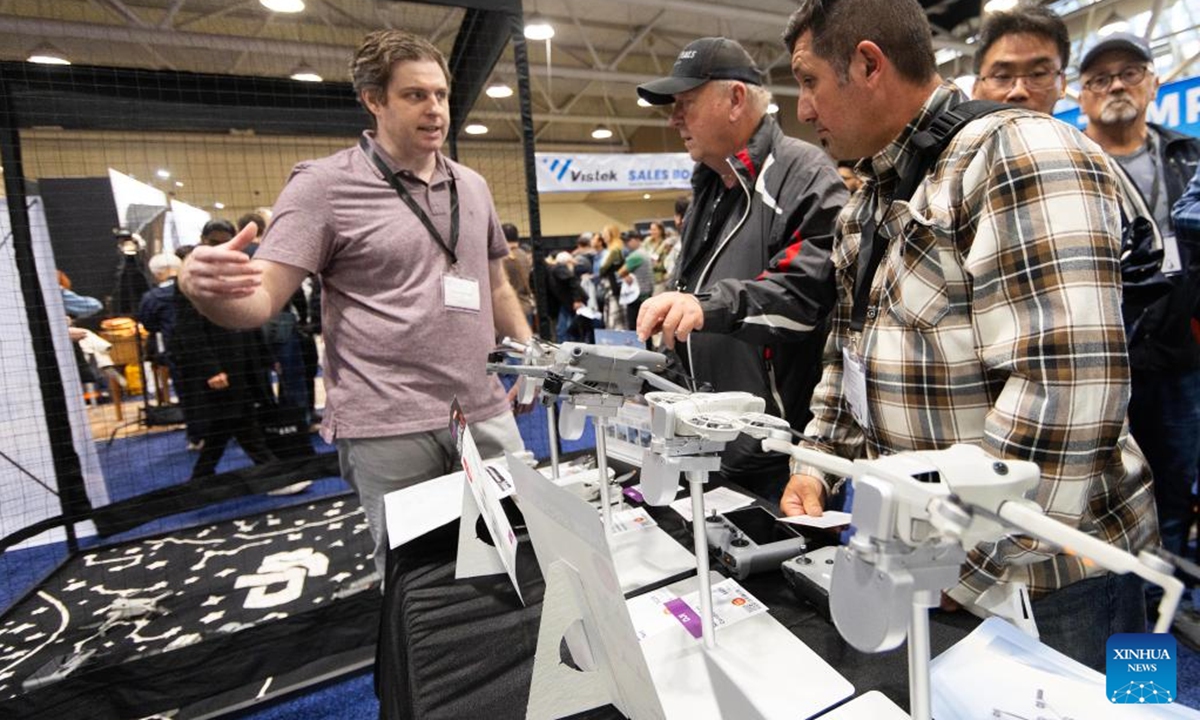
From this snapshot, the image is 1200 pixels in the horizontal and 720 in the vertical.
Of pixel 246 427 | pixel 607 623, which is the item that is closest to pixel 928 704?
pixel 607 623

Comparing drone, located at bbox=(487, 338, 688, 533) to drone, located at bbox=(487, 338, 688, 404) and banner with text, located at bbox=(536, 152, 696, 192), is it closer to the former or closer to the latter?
drone, located at bbox=(487, 338, 688, 404)

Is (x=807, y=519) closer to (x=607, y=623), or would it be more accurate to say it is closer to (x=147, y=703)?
(x=607, y=623)

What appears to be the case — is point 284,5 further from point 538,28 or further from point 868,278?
point 868,278

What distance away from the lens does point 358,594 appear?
2090 mm

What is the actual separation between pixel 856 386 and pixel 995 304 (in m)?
0.24

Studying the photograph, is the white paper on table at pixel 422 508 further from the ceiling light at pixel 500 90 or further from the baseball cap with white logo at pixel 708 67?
the ceiling light at pixel 500 90

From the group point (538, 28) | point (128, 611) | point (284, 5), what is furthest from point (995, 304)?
point (538, 28)

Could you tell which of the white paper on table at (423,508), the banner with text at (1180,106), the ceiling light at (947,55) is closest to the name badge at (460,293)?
the white paper on table at (423,508)

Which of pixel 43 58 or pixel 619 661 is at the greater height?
pixel 43 58

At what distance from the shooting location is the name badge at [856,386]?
33.8 inches

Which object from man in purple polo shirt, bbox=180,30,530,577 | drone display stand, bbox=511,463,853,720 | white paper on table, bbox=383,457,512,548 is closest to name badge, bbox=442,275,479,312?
man in purple polo shirt, bbox=180,30,530,577

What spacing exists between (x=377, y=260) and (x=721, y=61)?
2.94 feet

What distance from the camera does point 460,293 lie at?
145cm

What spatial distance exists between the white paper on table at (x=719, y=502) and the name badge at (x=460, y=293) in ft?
2.30
